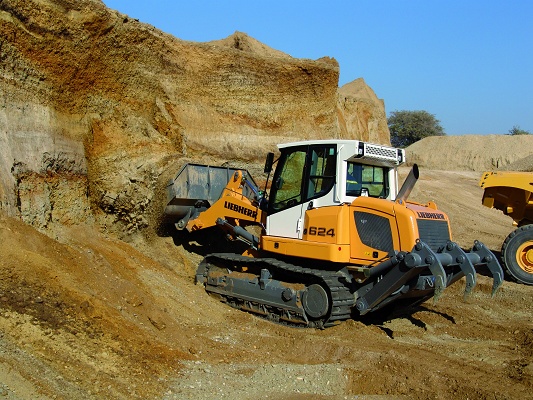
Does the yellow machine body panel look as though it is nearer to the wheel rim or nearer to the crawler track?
the wheel rim

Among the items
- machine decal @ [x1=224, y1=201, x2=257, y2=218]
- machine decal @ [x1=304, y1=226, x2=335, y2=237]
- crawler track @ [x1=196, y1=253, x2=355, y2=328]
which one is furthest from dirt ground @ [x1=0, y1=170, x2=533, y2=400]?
machine decal @ [x1=224, y1=201, x2=257, y2=218]

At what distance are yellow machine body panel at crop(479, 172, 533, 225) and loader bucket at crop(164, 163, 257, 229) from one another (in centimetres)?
→ 541

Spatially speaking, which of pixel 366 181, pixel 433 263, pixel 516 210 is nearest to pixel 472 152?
pixel 516 210

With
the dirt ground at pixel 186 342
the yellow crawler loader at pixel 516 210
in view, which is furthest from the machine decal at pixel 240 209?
the yellow crawler loader at pixel 516 210

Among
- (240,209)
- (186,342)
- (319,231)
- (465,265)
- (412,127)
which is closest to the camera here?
(186,342)

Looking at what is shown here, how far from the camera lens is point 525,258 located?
39.5ft

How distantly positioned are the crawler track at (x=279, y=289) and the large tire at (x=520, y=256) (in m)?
5.13

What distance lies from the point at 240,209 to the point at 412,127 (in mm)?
49830

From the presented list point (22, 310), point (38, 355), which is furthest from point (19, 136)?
point (38, 355)

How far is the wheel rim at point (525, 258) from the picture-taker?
12.0 meters

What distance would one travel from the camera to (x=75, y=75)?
34.3 feet

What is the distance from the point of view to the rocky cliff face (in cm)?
937

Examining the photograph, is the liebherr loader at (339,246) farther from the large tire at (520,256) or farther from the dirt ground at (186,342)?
the large tire at (520,256)

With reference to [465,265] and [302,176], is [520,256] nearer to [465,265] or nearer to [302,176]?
[465,265]
